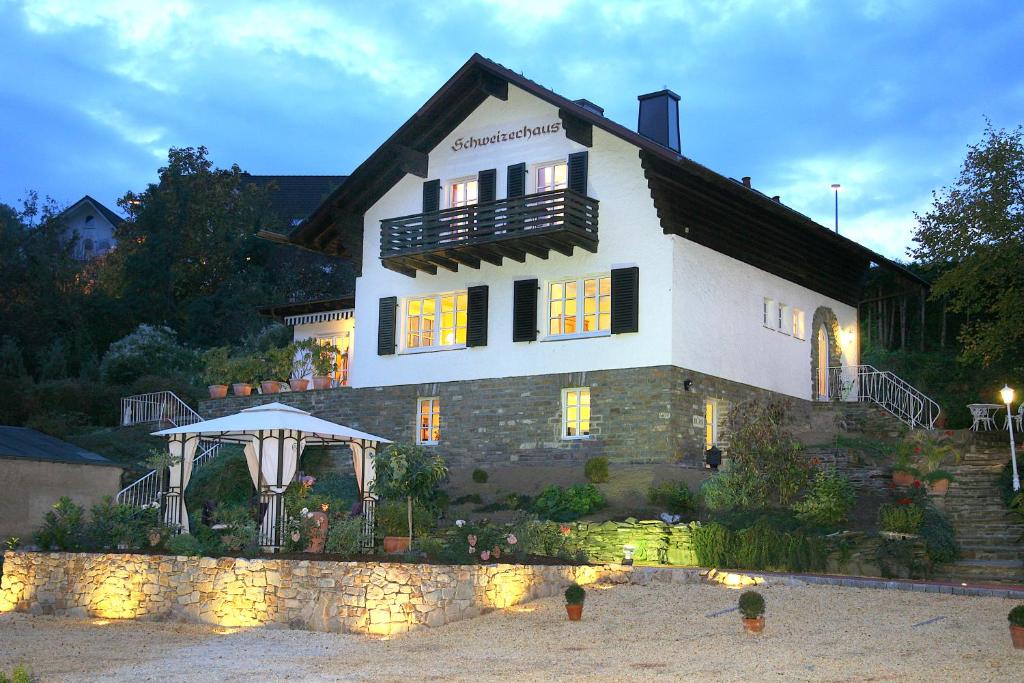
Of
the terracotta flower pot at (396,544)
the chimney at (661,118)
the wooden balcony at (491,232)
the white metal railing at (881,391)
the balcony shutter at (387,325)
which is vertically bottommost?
the terracotta flower pot at (396,544)

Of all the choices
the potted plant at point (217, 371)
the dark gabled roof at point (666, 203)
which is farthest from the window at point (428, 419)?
the potted plant at point (217, 371)

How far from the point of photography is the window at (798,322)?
30.1 meters

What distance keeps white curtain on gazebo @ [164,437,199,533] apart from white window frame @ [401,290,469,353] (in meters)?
9.55

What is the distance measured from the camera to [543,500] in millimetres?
23625

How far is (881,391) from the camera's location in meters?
30.9

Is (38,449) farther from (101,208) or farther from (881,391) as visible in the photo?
(101,208)

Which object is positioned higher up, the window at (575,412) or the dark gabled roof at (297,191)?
the dark gabled roof at (297,191)

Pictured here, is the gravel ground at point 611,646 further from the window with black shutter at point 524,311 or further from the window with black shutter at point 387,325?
the window with black shutter at point 387,325

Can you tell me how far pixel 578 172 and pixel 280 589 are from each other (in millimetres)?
13192

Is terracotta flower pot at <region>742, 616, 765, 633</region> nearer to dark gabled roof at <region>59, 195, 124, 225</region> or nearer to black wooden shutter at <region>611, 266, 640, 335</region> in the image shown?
black wooden shutter at <region>611, 266, 640, 335</region>

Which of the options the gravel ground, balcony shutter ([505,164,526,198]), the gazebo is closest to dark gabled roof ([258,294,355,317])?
balcony shutter ([505,164,526,198])

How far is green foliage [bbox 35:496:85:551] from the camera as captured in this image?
18953 mm

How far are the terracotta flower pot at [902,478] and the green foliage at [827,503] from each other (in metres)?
1.70

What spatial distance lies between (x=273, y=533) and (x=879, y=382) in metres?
18.0
